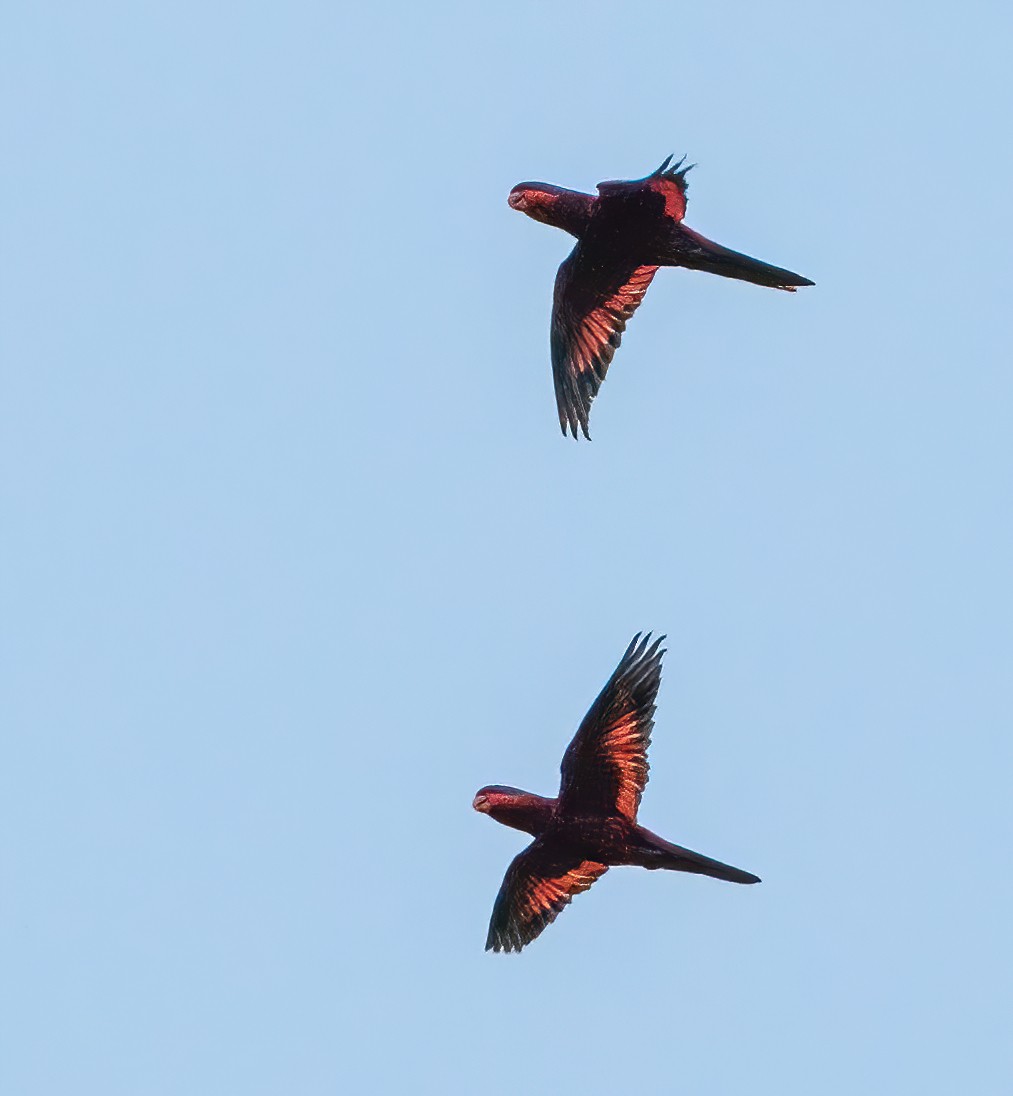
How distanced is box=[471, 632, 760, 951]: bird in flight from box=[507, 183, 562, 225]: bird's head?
3.57m

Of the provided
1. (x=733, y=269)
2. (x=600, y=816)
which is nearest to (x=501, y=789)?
(x=600, y=816)

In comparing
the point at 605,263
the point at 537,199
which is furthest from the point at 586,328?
the point at 537,199

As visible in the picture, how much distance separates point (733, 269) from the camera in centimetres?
1697

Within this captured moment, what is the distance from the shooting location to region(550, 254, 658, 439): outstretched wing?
17.7 m

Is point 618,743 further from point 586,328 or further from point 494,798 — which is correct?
point 586,328

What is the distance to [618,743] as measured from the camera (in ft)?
54.4

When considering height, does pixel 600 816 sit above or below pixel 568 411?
below

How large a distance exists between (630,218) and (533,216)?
109cm

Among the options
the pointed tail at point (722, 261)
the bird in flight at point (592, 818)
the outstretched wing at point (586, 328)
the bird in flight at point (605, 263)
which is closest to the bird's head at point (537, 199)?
the bird in flight at point (605, 263)

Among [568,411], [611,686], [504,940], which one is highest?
[568,411]

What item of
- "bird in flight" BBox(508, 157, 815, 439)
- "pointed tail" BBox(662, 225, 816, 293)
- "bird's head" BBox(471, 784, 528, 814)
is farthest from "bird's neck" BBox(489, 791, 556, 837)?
"pointed tail" BBox(662, 225, 816, 293)

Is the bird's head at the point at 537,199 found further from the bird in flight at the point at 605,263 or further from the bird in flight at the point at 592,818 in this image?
the bird in flight at the point at 592,818

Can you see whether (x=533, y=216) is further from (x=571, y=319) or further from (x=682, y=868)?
(x=682, y=868)

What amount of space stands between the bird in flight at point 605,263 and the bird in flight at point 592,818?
228 cm
